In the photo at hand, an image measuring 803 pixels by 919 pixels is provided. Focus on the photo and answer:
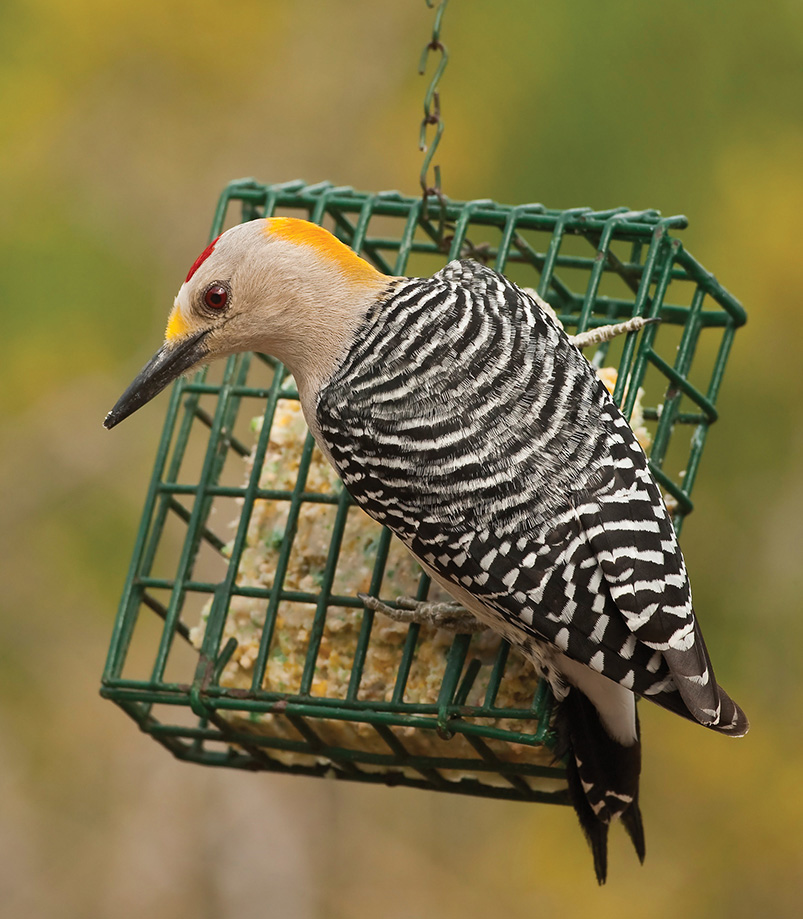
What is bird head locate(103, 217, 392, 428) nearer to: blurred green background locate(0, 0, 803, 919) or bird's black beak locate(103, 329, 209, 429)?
bird's black beak locate(103, 329, 209, 429)

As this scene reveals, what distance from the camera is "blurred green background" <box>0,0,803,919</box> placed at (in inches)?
238

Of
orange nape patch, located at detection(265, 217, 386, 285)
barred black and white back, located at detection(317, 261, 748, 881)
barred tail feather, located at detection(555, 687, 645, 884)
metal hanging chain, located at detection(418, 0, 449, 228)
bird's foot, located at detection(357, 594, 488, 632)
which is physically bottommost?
barred tail feather, located at detection(555, 687, 645, 884)

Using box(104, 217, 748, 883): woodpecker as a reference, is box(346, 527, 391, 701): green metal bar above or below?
below

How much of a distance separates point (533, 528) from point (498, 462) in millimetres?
186

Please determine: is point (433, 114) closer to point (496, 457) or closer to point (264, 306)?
point (264, 306)

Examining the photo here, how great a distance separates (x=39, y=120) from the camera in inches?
268

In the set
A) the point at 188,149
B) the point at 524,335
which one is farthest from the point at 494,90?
the point at 524,335

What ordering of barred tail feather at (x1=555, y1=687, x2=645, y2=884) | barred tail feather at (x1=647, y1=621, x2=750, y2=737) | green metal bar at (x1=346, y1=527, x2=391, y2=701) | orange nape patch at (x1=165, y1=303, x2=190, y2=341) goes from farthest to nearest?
green metal bar at (x1=346, y1=527, x2=391, y2=701), orange nape patch at (x1=165, y1=303, x2=190, y2=341), barred tail feather at (x1=555, y1=687, x2=645, y2=884), barred tail feather at (x1=647, y1=621, x2=750, y2=737)

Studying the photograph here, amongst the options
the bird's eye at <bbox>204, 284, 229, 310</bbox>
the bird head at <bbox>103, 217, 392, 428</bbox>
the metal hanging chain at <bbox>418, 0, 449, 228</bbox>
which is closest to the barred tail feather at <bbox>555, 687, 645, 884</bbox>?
the bird head at <bbox>103, 217, 392, 428</bbox>

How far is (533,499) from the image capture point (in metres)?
3.08

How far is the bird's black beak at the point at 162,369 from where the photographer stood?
3494 mm

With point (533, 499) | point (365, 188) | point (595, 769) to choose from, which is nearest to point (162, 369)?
point (533, 499)

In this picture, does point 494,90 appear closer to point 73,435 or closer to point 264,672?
point 73,435

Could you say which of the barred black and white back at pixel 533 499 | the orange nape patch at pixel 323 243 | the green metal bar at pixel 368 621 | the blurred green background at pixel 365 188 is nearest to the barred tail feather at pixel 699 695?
the barred black and white back at pixel 533 499
